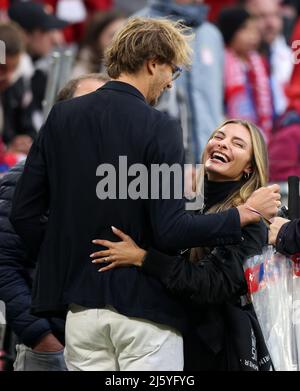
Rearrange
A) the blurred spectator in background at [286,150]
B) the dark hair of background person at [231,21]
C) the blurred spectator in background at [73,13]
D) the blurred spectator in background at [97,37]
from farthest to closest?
the blurred spectator in background at [73,13] < the dark hair of background person at [231,21] < the blurred spectator in background at [97,37] < the blurred spectator in background at [286,150]

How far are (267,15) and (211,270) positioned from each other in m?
6.73

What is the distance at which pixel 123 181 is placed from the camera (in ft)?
13.4

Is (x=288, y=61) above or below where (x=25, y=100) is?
above

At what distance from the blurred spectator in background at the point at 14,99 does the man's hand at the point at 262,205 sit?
3682mm

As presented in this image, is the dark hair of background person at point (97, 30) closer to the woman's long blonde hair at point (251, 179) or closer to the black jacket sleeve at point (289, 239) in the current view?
the woman's long blonde hair at point (251, 179)

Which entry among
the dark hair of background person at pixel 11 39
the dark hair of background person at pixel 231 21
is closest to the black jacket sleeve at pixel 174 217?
Result: the dark hair of background person at pixel 11 39

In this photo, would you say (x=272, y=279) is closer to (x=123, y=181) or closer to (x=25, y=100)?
(x=123, y=181)

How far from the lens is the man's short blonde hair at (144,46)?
13.5 ft

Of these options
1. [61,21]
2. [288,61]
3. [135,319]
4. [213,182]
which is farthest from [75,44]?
[135,319]

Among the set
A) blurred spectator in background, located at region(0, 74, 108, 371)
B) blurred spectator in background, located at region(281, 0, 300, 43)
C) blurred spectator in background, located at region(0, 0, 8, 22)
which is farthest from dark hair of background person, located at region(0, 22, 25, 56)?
blurred spectator in background, located at region(281, 0, 300, 43)

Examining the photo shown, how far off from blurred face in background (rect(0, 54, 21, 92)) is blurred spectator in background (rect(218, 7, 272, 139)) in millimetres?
1790

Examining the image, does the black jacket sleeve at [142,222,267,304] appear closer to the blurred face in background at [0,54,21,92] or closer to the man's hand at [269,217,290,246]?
the man's hand at [269,217,290,246]

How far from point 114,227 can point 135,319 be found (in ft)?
1.13

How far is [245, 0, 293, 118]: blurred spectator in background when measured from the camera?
985cm
